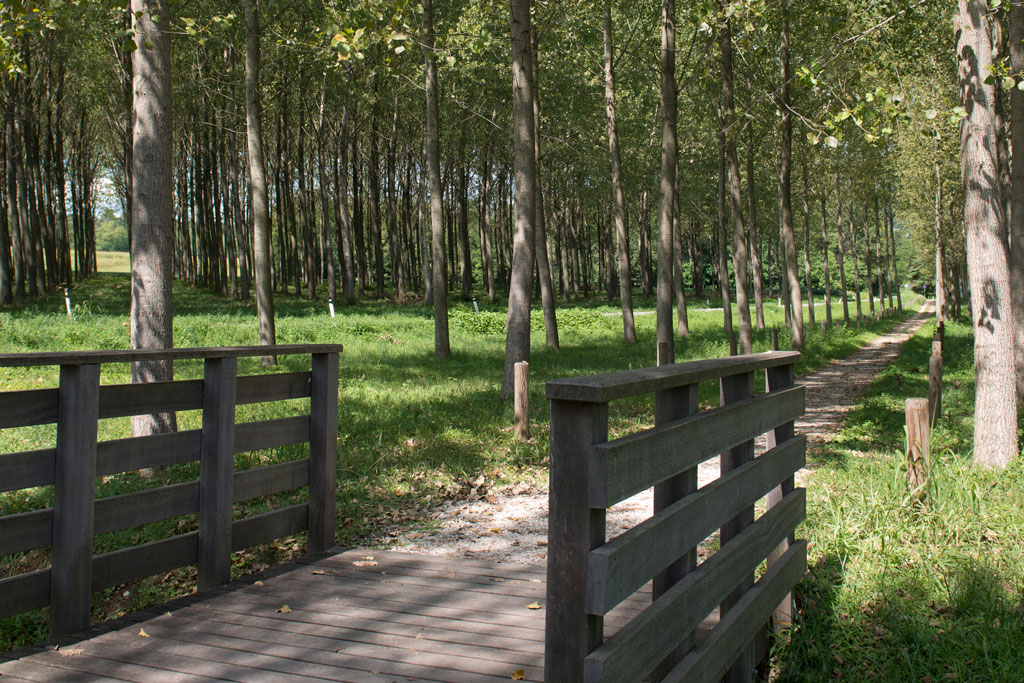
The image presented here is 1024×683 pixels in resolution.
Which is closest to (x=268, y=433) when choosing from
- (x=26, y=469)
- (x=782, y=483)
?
(x=26, y=469)

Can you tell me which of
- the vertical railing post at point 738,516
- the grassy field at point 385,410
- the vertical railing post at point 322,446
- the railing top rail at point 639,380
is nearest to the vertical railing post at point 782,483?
the vertical railing post at point 738,516

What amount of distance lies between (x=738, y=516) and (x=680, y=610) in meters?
1.27

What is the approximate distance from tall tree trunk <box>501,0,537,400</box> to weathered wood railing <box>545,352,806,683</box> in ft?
25.8

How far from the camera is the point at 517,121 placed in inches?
504

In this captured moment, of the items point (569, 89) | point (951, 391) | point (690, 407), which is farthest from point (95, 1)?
point (569, 89)

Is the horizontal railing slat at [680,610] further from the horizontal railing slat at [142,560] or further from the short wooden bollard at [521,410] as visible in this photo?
the short wooden bollard at [521,410]

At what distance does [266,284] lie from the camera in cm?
1669

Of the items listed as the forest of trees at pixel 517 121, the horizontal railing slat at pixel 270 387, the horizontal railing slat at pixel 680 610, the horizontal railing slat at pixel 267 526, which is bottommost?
the horizontal railing slat at pixel 267 526

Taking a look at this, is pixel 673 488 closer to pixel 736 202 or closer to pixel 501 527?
pixel 501 527

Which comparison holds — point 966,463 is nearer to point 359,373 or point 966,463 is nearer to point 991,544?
point 991,544

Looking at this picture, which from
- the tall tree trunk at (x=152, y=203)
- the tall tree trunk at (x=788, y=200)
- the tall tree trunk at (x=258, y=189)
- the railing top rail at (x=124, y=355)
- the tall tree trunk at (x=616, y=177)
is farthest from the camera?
the tall tree trunk at (x=616, y=177)

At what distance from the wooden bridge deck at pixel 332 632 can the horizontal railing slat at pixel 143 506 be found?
505 millimetres

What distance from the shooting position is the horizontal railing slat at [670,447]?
2.47 m

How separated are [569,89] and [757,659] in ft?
92.0
